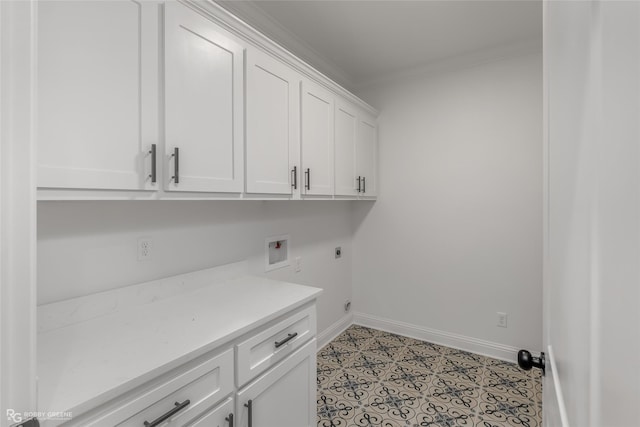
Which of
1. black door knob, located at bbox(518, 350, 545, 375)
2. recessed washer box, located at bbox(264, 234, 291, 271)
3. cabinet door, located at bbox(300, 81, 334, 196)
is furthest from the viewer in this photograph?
recessed washer box, located at bbox(264, 234, 291, 271)

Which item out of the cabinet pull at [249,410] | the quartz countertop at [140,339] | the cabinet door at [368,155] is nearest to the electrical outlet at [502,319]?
the cabinet door at [368,155]

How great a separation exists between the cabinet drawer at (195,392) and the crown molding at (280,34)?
201 cm

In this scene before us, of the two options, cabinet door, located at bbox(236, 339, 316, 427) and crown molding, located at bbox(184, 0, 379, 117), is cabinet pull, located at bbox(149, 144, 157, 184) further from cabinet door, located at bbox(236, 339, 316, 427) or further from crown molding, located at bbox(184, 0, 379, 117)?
cabinet door, located at bbox(236, 339, 316, 427)

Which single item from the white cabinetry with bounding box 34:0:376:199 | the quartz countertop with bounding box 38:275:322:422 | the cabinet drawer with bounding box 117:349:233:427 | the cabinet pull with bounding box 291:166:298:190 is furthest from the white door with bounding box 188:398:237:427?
the cabinet pull with bounding box 291:166:298:190

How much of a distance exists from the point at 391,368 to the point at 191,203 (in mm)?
2006

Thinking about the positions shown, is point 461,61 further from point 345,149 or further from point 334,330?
point 334,330

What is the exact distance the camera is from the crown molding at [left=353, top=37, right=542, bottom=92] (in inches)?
98.5

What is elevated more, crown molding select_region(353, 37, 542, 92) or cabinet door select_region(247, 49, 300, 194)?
crown molding select_region(353, 37, 542, 92)

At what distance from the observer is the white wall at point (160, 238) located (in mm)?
1216

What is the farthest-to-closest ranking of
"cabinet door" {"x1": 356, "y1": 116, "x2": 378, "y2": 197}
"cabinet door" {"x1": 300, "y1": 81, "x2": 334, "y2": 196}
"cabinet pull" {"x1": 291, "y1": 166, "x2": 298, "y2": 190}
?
"cabinet door" {"x1": 356, "y1": 116, "x2": 378, "y2": 197} → "cabinet door" {"x1": 300, "y1": 81, "x2": 334, "y2": 196} → "cabinet pull" {"x1": 291, "y1": 166, "x2": 298, "y2": 190}

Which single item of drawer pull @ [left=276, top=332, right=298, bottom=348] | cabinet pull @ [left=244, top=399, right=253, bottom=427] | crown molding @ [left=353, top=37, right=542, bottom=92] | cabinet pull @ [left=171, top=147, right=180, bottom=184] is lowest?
cabinet pull @ [left=244, top=399, right=253, bottom=427]

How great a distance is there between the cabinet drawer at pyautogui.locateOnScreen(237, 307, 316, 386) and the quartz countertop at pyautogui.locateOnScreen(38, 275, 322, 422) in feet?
0.21

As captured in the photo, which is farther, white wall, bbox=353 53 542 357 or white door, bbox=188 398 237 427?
white wall, bbox=353 53 542 357

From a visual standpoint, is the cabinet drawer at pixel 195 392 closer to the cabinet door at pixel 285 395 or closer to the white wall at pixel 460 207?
the cabinet door at pixel 285 395
